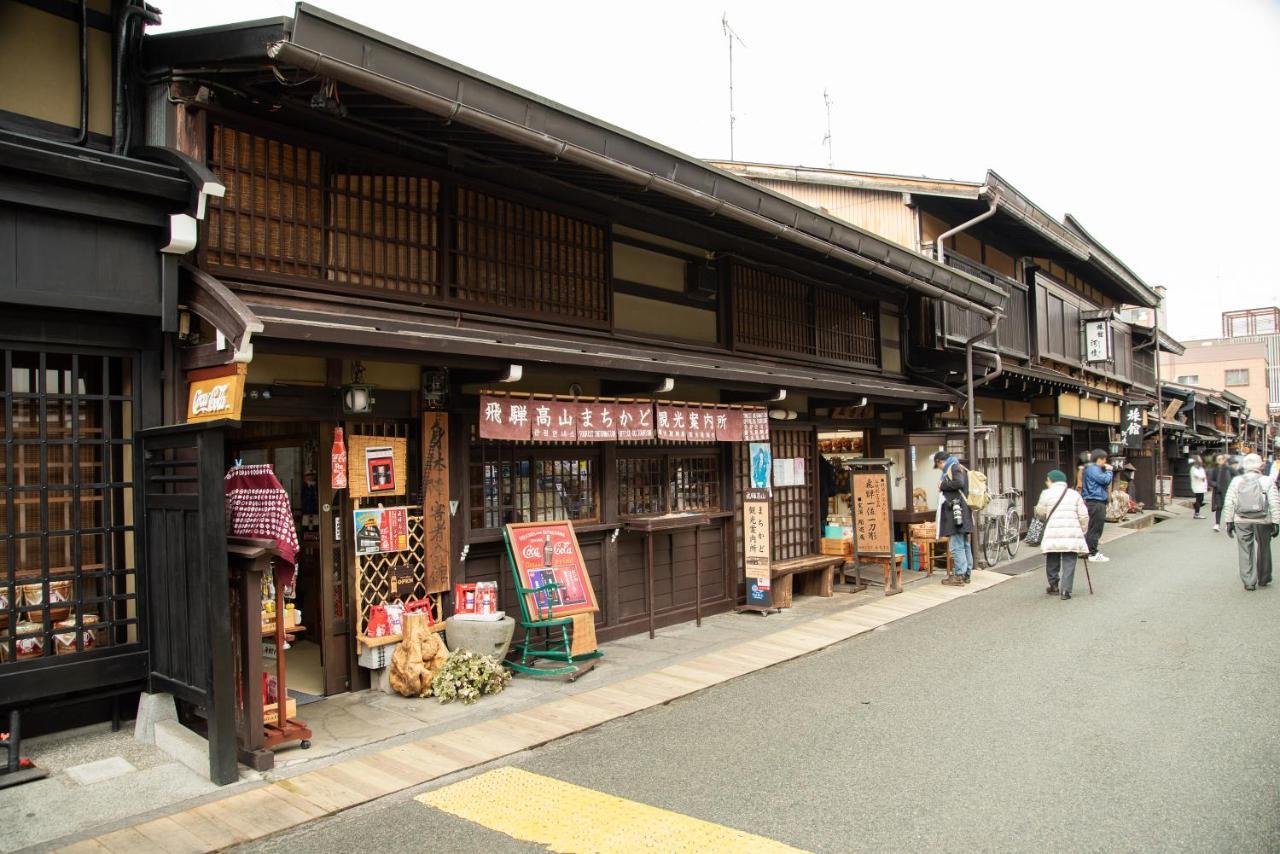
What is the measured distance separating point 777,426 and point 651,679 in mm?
5636

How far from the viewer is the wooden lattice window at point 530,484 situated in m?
8.70

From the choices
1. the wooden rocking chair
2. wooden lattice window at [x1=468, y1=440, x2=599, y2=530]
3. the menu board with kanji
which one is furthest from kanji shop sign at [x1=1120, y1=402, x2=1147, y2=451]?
the wooden rocking chair

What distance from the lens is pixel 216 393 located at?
18.4 feet

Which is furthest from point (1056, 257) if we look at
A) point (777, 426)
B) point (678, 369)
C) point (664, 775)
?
point (664, 775)

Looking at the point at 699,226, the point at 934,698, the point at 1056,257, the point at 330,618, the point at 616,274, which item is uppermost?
the point at 1056,257

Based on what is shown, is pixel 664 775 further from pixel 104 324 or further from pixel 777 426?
pixel 777 426

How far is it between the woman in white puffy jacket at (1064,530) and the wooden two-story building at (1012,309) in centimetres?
385

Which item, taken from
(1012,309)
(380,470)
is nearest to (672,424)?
(380,470)

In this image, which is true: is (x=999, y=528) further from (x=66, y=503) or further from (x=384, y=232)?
(x=66, y=503)

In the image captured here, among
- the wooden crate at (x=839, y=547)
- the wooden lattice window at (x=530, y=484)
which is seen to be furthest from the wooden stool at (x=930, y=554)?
the wooden lattice window at (x=530, y=484)

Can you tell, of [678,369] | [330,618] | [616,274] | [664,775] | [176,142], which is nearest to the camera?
[664,775]

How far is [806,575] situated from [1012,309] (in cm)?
1021

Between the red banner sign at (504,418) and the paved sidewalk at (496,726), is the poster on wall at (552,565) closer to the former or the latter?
the paved sidewalk at (496,726)

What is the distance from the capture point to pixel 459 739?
6.59 metres
